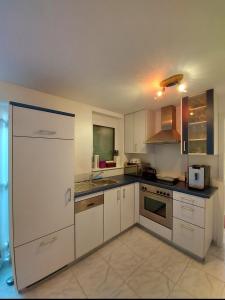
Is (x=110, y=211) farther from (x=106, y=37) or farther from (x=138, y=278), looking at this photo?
(x=106, y=37)

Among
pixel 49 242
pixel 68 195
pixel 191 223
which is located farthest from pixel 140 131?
pixel 49 242

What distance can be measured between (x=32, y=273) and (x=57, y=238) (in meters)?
0.30

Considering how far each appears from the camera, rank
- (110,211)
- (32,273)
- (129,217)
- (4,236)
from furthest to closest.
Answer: (129,217)
(110,211)
(4,236)
(32,273)

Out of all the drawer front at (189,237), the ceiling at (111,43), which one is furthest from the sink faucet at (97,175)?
the ceiling at (111,43)

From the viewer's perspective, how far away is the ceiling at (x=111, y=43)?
735 mm

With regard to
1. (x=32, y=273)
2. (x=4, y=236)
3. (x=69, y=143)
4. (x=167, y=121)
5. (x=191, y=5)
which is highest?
(x=191, y=5)

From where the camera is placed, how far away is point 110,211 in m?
1.95

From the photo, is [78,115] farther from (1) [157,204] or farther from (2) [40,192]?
(1) [157,204]

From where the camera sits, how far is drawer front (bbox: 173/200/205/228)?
5.24 feet

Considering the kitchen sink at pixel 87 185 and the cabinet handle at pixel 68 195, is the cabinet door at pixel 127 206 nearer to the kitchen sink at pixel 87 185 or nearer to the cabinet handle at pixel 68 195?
the kitchen sink at pixel 87 185

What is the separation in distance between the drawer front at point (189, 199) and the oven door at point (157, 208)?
11 cm

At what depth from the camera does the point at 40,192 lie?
1.28 meters

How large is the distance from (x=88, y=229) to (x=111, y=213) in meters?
0.39

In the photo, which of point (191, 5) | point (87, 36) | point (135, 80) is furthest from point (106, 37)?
point (135, 80)
